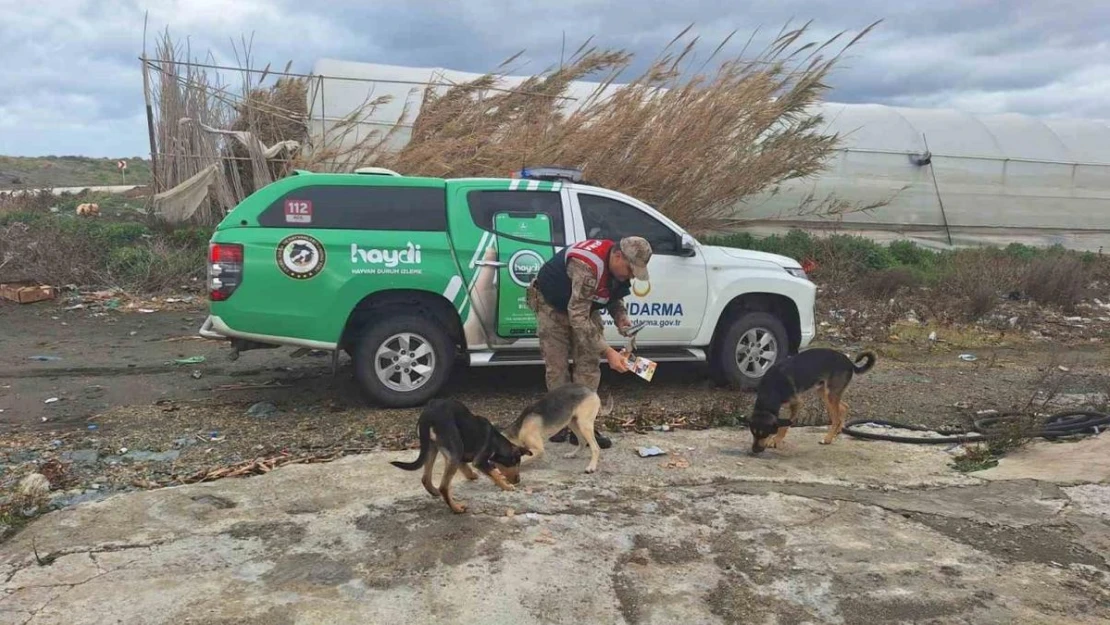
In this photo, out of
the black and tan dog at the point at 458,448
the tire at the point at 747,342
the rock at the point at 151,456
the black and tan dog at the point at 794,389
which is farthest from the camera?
the tire at the point at 747,342

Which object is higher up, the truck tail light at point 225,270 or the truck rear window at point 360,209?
the truck rear window at point 360,209

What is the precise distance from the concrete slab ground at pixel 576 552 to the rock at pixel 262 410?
1.34 m

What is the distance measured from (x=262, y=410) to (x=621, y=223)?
3277 millimetres

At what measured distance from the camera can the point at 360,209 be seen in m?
5.91

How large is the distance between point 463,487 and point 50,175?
129 ft

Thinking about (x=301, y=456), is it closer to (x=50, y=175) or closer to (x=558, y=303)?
(x=558, y=303)

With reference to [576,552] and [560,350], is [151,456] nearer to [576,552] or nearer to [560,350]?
[560,350]

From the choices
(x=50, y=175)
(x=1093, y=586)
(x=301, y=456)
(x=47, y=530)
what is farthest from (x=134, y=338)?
(x=50, y=175)

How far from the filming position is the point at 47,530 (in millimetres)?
3730

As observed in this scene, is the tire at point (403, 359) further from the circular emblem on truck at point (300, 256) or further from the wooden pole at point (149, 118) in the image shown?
the wooden pole at point (149, 118)

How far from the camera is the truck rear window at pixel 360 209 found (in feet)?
18.8

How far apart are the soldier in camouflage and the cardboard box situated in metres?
8.19

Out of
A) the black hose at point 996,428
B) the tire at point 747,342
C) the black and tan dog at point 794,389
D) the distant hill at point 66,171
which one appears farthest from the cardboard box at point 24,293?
the distant hill at point 66,171

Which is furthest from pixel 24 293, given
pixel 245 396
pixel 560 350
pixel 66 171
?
pixel 66 171
